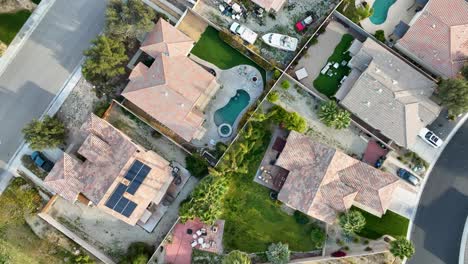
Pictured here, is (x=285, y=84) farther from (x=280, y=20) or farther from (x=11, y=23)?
(x=11, y=23)

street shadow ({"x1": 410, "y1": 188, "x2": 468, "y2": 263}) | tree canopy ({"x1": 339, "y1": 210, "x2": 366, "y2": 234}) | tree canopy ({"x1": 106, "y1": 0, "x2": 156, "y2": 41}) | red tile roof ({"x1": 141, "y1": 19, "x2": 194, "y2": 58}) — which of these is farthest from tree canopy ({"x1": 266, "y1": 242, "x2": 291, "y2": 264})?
tree canopy ({"x1": 106, "y1": 0, "x2": 156, "y2": 41})

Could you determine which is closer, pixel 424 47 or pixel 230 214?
pixel 424 47

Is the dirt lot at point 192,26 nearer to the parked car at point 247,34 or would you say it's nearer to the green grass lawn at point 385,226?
the parked car at point 247,34

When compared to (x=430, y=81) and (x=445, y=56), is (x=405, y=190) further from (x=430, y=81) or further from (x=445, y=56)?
(x=445, y=56)

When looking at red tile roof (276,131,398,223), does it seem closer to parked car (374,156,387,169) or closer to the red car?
parked car (374,156,387,169)

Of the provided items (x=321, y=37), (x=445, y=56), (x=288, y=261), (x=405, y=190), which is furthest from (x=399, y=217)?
(x=321, y=37)

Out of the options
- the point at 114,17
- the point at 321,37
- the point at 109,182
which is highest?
the point at 321,37
